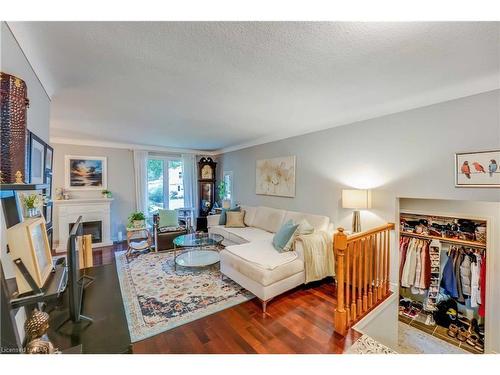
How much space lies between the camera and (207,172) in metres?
6.00

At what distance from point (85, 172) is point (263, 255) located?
4.51 m

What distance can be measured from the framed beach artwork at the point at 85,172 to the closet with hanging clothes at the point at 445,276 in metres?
5.93

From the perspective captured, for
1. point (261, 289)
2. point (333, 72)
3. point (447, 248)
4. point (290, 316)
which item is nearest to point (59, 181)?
point (261, 289)

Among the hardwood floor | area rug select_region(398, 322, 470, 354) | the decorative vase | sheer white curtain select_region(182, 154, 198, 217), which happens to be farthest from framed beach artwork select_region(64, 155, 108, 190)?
area rug select_region(398, 322, 470, 354)

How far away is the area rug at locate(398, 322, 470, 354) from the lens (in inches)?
86.1

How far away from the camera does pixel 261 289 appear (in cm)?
228

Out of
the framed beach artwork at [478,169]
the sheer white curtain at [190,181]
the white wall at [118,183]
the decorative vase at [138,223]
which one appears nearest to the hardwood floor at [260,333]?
the framed beach artwork at [478,169]

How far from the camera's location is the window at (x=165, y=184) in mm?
5465

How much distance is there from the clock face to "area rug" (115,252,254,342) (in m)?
→ 2.91

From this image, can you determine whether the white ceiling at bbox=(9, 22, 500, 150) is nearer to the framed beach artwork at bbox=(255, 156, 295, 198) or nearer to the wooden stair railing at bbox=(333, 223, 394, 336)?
the framed beach artwork at bbox=(255, 156, 295, 198)

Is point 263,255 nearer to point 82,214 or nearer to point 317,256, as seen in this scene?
point 317,256
